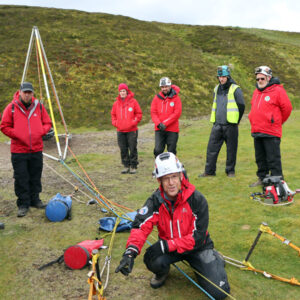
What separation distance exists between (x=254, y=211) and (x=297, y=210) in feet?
2.84

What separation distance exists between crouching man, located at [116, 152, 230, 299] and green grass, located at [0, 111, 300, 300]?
0.34 metres

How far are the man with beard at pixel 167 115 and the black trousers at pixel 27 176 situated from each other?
379cm

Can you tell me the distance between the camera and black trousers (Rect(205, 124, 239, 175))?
877 centimetres

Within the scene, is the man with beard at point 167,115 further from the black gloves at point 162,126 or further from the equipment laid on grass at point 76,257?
the equipment laid on grass at point 76,257

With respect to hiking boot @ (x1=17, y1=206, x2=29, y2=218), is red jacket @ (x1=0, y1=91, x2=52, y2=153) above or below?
above

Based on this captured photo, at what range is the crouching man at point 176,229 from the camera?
4082 mm

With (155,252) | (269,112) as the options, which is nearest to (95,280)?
(155,252)

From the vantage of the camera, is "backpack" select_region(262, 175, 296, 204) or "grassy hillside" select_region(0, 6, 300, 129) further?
"grassy hillside" select_region(0, 6, 300, 129)

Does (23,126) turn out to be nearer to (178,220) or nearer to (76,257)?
(76,257)

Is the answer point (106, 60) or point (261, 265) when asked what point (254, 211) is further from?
point (106, 60)

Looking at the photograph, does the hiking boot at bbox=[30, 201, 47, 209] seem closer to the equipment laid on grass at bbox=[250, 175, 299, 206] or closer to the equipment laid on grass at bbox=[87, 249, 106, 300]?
the equipment laid on grass at bbox=[87, 249, 106, 300]

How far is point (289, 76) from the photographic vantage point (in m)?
38.3

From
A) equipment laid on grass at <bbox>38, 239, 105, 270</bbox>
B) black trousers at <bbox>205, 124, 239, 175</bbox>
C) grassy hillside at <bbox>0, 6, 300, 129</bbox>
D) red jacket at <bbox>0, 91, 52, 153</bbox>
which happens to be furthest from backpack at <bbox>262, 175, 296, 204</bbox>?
grassy hillside at <bbox>0, 6, 300, 129</bbox>

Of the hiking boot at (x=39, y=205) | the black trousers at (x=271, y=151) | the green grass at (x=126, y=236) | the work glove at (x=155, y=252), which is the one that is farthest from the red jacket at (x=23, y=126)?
the black trousers at (x=271, y=151)
